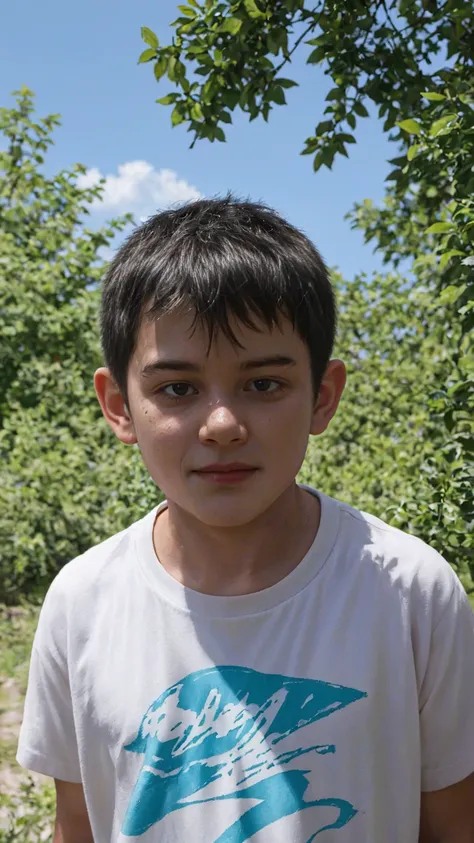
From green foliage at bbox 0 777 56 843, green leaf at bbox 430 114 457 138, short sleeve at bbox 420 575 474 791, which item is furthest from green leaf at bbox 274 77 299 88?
green foliage at bbox 0 777 56 843

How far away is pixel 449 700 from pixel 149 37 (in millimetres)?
2338

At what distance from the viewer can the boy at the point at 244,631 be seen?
1.20m

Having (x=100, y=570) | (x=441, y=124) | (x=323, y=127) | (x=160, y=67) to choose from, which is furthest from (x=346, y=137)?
Result: (x=100, y=570)

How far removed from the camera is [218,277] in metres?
1.25

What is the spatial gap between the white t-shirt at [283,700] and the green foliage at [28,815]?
180 cm

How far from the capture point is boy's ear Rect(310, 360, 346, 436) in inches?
54.9

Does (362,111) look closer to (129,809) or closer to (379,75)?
Answer: (379,75)

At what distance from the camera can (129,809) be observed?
1.24 m

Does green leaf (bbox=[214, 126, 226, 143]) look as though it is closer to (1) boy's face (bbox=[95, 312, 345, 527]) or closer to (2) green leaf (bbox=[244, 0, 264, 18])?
(2) green leaf (bbox=[244, 0, 264, 18])

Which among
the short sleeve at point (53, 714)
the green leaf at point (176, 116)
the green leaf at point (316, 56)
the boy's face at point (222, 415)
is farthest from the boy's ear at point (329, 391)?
the green leaf at point (176, 116)

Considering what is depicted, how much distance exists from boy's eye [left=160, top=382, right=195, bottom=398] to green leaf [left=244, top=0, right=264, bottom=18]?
71.3 inches

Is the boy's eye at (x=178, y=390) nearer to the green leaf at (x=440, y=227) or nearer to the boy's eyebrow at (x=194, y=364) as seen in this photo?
the boy's eyebrow at (x=194, y=364)

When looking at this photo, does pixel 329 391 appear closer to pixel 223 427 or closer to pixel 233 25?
pixel 223 427

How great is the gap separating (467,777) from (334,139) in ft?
7.23
